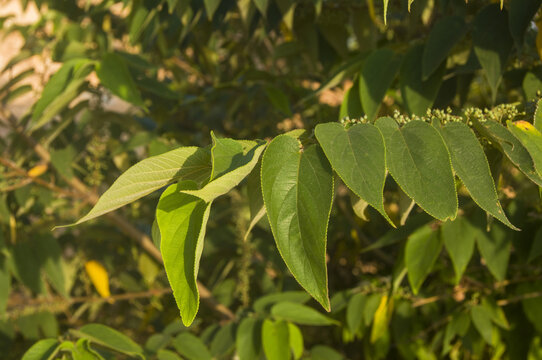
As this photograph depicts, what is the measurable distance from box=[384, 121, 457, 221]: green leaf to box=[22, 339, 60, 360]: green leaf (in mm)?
454

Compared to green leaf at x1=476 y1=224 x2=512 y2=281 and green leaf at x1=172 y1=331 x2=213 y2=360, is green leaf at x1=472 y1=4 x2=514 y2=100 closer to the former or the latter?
green leaf at x1=476 y1=224 x2=512 y2=281

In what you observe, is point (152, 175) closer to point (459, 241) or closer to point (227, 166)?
point (227, 166)

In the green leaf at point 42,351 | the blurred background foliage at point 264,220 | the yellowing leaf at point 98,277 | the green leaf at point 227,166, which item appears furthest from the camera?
the yellowing leaf at point 98,277

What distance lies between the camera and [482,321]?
986mm

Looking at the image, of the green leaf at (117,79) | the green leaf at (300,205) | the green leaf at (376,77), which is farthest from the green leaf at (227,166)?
the green leaf at (117,79)

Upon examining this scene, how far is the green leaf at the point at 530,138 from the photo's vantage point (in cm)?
48

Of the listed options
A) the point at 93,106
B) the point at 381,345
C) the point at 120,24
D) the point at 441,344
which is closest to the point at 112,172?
the point at 93,106

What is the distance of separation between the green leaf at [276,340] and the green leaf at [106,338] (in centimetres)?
20

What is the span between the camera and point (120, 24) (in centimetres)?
164

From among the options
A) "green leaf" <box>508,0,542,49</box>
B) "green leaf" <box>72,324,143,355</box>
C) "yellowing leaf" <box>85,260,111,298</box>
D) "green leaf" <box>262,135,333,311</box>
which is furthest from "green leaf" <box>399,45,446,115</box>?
"yellowing leaf" <box>85,260,111,298</box>

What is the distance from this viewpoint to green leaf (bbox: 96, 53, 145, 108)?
871mm

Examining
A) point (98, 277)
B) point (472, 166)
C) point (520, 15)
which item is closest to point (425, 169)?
point (472, 166)

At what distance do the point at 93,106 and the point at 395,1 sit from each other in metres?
0.64

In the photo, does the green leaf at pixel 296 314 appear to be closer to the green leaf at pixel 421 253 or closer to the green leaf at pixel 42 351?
the green leaf at pixel 421 253
